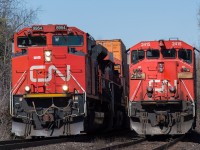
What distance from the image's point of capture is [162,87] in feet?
53.3

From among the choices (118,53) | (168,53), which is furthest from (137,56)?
(118,53)

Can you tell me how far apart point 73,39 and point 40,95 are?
7.86 ft

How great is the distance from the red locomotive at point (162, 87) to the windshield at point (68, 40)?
2.39 m

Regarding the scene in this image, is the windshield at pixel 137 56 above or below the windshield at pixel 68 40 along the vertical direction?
below

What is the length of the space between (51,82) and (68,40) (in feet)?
5.45

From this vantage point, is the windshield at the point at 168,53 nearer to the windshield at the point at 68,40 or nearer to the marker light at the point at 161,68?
the marker light at the point at 161,68

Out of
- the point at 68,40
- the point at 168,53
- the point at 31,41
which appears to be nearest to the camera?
the point at 68,40

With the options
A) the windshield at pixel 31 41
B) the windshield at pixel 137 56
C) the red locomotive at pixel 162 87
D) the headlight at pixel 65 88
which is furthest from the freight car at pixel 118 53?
the headlight at pixel 65 88

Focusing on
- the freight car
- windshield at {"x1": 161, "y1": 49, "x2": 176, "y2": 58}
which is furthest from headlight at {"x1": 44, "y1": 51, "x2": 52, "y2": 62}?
the freight car

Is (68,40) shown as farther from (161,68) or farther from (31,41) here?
(161,68)

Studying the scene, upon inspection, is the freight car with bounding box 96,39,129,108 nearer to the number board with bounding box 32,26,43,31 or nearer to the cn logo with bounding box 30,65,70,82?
the number board with bounding box 32,26,43,31

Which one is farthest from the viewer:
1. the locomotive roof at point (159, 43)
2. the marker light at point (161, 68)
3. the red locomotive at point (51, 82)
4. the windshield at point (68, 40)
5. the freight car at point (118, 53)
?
the freight car at point (118, 53)

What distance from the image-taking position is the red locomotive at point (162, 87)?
1563 cm

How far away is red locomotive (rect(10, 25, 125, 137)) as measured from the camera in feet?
48.3
